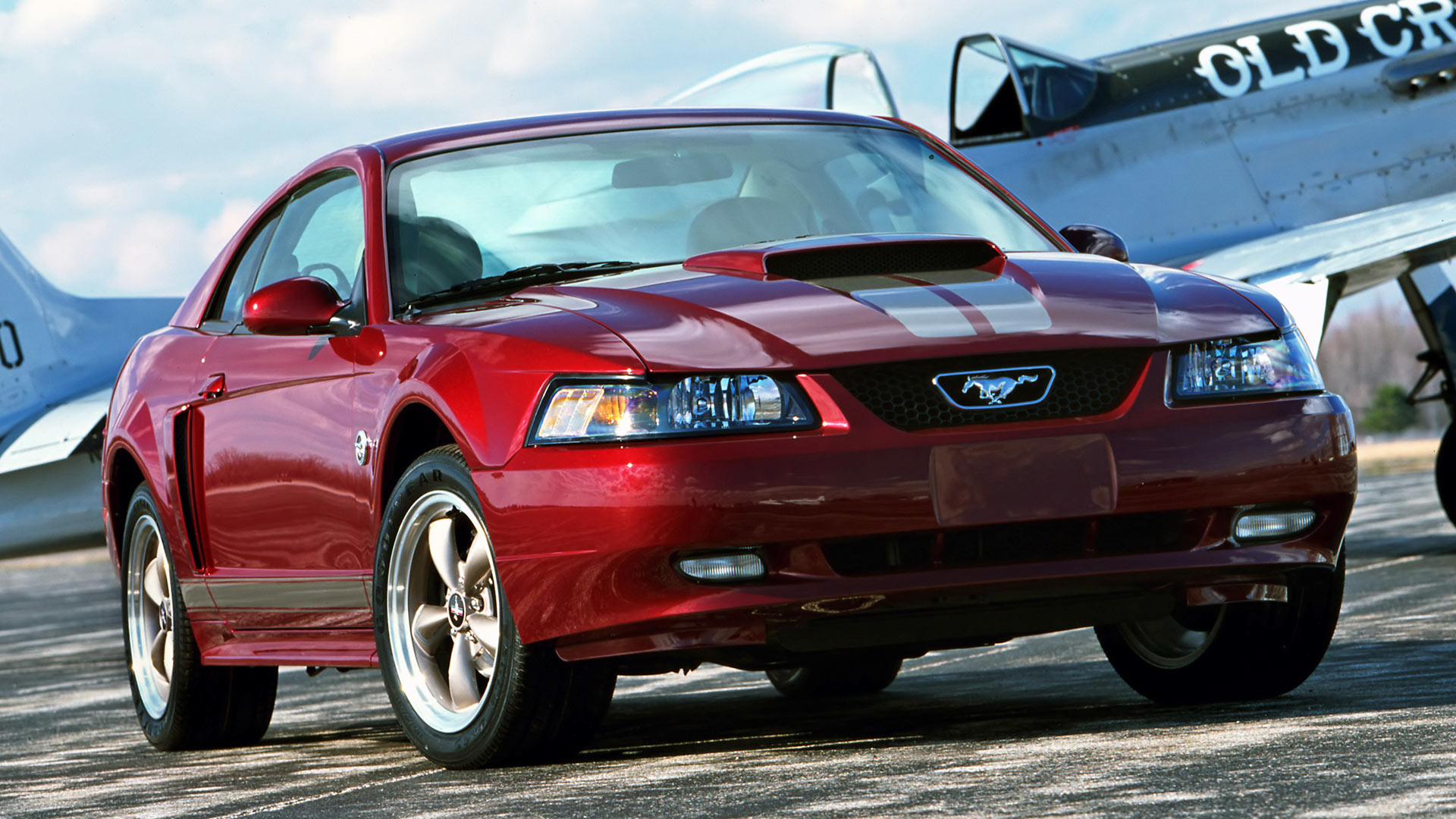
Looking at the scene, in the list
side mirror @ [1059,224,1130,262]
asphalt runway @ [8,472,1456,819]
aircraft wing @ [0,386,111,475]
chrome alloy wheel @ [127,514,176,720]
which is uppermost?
side mirror @ [1059,224,1130,262]

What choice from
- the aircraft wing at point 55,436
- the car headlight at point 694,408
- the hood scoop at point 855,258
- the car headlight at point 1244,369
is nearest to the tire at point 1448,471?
the aircraft wing at point 55,436

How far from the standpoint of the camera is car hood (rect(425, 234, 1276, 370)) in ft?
14.9

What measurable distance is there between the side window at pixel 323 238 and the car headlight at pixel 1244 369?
2.31m

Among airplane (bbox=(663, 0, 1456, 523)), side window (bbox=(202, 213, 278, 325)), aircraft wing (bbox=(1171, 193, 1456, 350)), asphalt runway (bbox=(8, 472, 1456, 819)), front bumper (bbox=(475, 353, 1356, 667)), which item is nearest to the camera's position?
asphalt runway (bbox=(8, 472, 1456, 819))

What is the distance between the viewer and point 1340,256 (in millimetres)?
11188

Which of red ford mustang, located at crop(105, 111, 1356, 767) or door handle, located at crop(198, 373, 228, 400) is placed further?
door handle, located at crop(198, 373, 228, 400)

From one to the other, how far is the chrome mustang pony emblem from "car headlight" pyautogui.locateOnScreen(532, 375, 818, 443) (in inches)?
13.0

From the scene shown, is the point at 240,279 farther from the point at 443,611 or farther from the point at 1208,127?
the point at 1208,127

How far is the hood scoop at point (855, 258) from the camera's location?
199 inches

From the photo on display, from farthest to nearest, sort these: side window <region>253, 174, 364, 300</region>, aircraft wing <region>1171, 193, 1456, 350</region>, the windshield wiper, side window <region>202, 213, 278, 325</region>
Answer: aircraft wing <region>1171, 193, 1456, 350</region>
side window <region>202, 213, 278, 325</region>
side window <region>253, 174, 364, 300</region>
the windshield wiper

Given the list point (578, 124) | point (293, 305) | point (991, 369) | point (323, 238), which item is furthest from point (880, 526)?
point (323, 238)

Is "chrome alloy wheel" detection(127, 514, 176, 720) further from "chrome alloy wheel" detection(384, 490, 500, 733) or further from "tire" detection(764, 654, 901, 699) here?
"tire" detection(764, 654, 901, 699)

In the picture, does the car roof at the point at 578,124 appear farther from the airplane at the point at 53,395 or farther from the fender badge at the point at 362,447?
the airplane at the point at 53,395

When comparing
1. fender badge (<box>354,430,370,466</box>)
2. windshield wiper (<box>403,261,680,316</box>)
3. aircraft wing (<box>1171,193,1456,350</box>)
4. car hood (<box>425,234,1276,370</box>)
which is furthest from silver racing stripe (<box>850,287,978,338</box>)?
aircraft wing (<box>1171,193,1456,350</box>)
